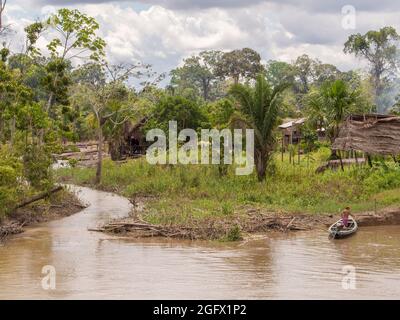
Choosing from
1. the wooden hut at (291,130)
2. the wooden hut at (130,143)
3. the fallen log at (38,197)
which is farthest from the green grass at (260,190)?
the wooden hut at (291,130)

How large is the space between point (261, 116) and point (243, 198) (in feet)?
12.3

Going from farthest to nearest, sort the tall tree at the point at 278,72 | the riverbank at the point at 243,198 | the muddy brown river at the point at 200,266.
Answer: the tall tree at the point at 278,72 → the riverbank at the point at 243,198 → the muddy brown river at the point at 200,266

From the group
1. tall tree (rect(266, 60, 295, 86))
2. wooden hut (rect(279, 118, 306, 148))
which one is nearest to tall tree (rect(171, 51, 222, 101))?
tall tree (rect(266, 60, 295, 86))

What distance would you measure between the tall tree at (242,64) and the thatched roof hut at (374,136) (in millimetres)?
41416

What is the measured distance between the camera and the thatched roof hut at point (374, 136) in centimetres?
2389

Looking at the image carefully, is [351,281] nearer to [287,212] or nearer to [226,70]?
[287,212]

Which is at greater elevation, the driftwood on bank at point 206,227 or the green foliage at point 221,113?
the green foliage at point 221,113

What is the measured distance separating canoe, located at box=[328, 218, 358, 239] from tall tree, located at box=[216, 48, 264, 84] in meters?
47.3

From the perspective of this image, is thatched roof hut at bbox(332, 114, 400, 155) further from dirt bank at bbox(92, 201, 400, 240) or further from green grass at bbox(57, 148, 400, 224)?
dirt bank at bbox(92, 201, 400, 240)

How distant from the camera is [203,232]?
1798 cm
